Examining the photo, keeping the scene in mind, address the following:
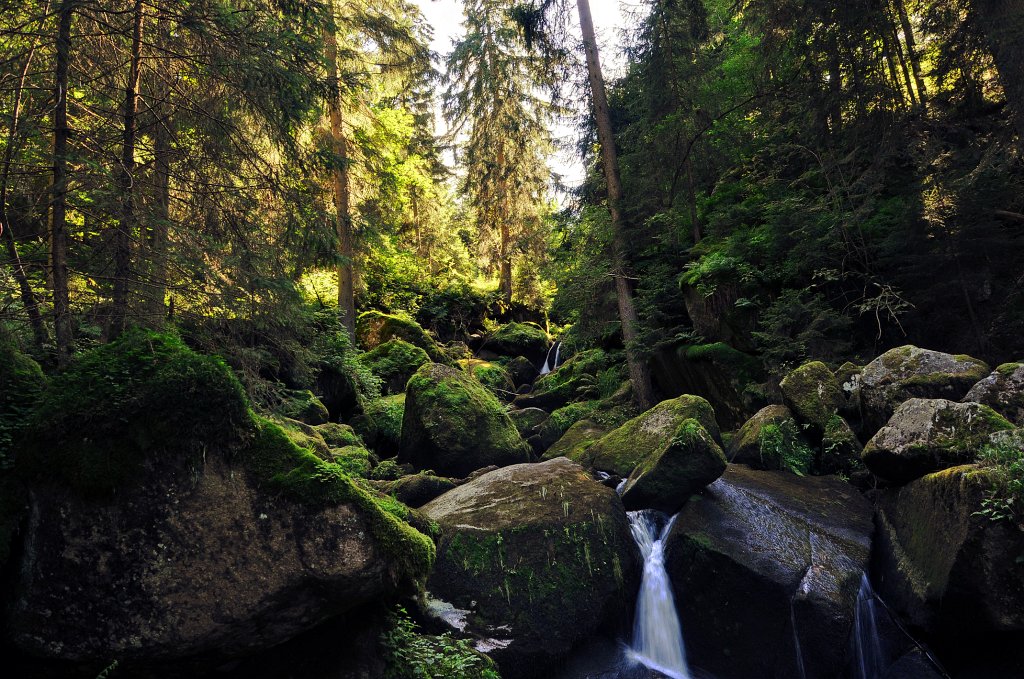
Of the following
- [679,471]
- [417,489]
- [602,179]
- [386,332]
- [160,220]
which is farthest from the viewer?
[386,332]

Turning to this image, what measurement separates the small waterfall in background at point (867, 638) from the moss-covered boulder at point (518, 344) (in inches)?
758

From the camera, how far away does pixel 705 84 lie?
47.9 feet

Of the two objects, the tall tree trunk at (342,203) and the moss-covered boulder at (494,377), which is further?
the moss-covered boulder at (494,377)

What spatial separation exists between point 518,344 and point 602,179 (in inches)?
399

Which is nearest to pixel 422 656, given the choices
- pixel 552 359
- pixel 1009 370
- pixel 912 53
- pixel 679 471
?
pixel 679 471

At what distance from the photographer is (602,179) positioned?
17312 mm

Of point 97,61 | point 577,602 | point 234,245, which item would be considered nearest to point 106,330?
point 234,245

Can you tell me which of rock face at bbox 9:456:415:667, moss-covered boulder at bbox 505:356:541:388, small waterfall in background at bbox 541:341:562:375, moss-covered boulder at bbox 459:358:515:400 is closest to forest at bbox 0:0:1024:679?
rock face at bbox 9:456:415:667

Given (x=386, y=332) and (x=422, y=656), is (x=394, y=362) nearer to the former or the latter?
(x=386, y=332)

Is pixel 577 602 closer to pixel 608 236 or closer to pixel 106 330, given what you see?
pixel 106 330

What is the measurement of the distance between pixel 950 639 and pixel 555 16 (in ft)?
58.6

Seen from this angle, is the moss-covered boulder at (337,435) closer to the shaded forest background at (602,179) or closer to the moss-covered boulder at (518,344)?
the shaded forest background at (602,179)

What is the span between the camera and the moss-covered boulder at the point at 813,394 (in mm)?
8703

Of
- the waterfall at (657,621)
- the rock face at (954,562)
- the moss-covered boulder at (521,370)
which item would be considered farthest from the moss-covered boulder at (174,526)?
the moss-covered boulder at (521,370)
